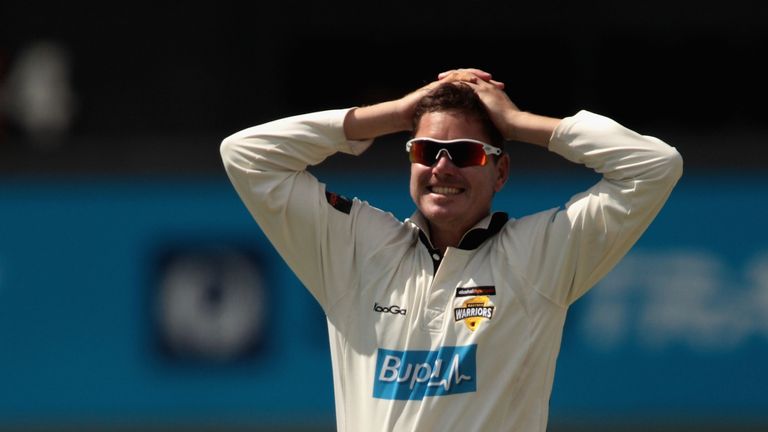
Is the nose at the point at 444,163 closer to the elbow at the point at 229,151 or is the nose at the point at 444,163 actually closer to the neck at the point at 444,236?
the neck at the point at 444,236

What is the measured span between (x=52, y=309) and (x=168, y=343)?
0.73m

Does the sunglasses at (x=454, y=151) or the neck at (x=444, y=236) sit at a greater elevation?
the sunglasses at (x=454, y=151)

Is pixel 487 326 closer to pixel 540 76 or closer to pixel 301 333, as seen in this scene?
pixel 301 333

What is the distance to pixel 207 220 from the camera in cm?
836

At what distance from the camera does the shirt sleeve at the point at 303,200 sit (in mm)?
3877

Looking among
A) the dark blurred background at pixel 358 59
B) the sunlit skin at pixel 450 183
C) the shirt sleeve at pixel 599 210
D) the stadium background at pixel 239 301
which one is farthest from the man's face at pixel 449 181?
the dark blurred background at pixel 358 59

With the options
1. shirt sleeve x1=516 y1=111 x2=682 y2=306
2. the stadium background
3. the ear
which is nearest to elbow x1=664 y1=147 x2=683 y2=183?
shirt sleeve x1=516 y1=111 x2=682 y2=306

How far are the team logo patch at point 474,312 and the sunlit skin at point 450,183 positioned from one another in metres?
0.23

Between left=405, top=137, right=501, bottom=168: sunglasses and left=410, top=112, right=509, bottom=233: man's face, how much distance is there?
0.01 meters

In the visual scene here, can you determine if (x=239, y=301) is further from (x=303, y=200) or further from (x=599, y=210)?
(x=599, y=210)

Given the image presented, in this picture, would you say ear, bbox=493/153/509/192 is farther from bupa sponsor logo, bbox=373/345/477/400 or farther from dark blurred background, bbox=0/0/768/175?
dark blurred background, bbox=0/0/768/175

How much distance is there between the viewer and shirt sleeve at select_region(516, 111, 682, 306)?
12.2ft

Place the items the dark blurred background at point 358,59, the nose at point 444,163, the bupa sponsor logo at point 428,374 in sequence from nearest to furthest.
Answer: the bupa sponsor logo at point 428,374, the nose at point 444,163, the dark blurred background at point 358,59

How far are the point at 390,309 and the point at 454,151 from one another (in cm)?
45
